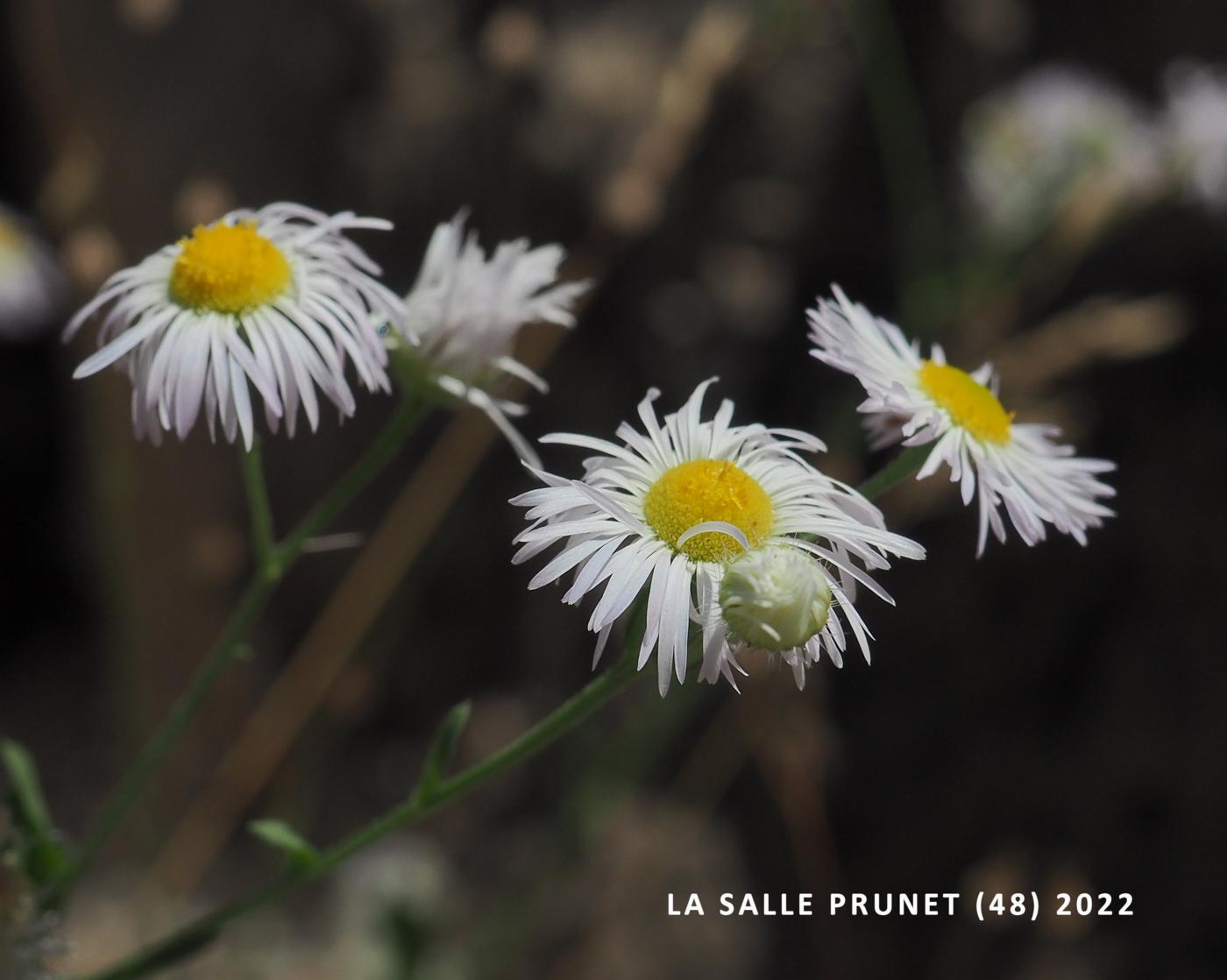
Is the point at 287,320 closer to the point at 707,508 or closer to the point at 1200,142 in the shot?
the point at 707,508

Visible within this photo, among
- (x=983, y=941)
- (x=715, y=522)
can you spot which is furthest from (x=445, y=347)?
(x=983, y=941)

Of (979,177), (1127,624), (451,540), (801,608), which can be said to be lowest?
(801,608)

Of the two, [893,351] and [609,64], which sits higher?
[609,64]

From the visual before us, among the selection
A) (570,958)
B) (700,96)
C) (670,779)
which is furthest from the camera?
(670,779)

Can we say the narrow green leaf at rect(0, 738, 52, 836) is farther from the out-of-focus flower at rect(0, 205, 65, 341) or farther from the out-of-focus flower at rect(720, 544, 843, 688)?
the out-of-focus flower at rect(0, 205, 65, 341)

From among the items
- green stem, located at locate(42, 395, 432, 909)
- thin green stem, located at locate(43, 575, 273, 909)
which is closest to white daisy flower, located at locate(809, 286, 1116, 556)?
green stem, located at locate(42, 395, 432, 909)

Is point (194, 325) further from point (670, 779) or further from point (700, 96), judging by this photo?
point (670, 779)

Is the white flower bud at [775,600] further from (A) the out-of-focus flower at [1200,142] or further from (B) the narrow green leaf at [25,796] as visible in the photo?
(A) the out-of-focus flower at [1200,142]

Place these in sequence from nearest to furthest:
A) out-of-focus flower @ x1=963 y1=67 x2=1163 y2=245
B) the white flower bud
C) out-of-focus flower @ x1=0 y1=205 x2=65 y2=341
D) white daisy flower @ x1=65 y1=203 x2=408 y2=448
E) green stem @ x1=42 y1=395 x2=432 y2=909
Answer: the white flower bud
white daisy flower @ x1=65 y1=203 x2=408 y2=448
green stem @ x1=42 y1=395 x2=432 y2=909
out-of-focus flower @ x1=963 y1=67 x2=1163 y2=245
out-of-focus flower @ x1=0 y1=205 x2=65 y2=341
